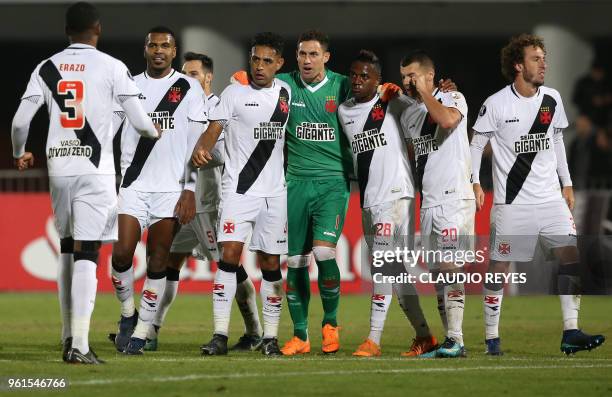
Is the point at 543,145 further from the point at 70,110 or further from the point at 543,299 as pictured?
the point at 543,299

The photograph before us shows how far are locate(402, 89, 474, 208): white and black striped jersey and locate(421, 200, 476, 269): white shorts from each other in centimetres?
6

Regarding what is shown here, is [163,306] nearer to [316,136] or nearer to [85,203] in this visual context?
[316,136]

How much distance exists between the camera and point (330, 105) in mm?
12047

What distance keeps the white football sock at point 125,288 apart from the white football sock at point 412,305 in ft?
7.81

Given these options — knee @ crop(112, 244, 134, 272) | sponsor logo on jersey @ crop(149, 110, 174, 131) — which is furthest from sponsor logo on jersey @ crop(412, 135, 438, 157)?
knee @ crop(112, 244, 134, 272)

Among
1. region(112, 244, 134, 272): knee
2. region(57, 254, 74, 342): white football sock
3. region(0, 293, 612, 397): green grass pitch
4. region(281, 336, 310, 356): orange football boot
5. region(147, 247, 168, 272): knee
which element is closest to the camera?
region(0, 293, 612, 397): green grass pitch

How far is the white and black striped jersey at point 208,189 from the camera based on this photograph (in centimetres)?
1312

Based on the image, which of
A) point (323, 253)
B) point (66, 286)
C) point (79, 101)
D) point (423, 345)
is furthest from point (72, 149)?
point (423, 345)

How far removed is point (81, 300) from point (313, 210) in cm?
262

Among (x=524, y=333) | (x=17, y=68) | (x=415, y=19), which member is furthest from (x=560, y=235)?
(x=17, y=68)

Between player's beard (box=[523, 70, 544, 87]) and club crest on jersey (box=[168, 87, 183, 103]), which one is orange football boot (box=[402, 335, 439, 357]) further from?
club crest on jersey (box=[168, 87, 183, 103])

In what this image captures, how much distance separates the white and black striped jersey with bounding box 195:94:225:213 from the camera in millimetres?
13125

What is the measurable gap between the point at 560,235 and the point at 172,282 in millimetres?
3651

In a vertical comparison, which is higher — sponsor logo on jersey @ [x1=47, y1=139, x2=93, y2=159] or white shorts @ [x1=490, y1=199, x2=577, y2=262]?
sponsor logo on jersey @ [x1=47, y1=139, x2=93, y2=159]
